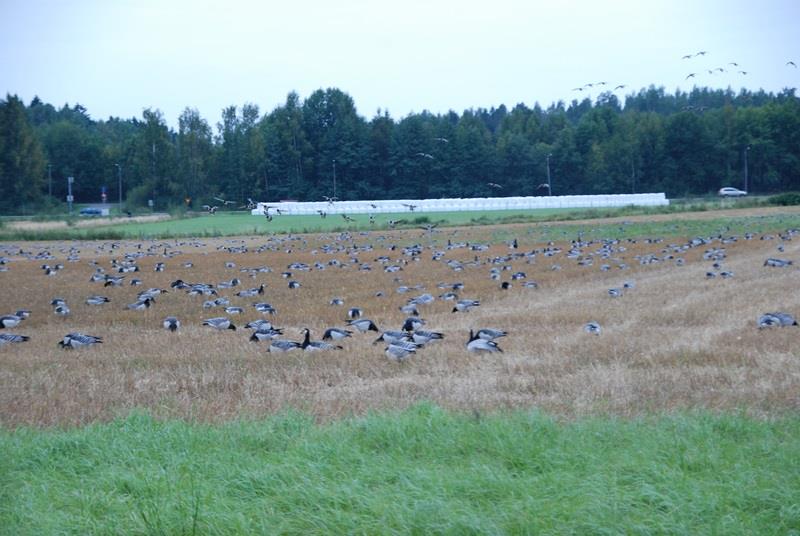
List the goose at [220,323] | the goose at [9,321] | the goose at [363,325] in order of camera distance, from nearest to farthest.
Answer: the goose at [363,325], the goose at [220,323], the goose at [9,321]

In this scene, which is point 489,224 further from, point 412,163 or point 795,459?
point 795,459

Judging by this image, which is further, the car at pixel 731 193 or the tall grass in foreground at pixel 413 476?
the car at pixel 731 193

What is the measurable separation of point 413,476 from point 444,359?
571 centimetres

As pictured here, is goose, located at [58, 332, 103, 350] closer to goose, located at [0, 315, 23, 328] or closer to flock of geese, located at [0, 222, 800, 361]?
flock of geese, located at [0, 222, 800, 361]

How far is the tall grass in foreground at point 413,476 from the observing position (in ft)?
18.7

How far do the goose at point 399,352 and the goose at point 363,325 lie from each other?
3271mm

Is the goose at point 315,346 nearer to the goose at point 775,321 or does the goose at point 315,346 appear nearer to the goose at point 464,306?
the goose at point 464,306

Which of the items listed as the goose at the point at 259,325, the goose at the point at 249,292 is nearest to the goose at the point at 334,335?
the goose at the point at 259,325

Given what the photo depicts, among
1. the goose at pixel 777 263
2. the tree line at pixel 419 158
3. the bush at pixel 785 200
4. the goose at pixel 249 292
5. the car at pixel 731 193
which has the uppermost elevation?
the tree line at pixel 419 158

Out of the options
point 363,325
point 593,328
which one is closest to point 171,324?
point 363,325

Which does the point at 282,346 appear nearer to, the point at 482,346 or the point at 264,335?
the point at 264,335

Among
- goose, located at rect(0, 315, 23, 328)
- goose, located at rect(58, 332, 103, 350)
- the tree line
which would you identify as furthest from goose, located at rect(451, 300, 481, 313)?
the tree line

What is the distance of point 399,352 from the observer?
12.1 metres

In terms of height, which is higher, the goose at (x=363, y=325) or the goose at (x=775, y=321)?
the goose at (x=775, y=321)
